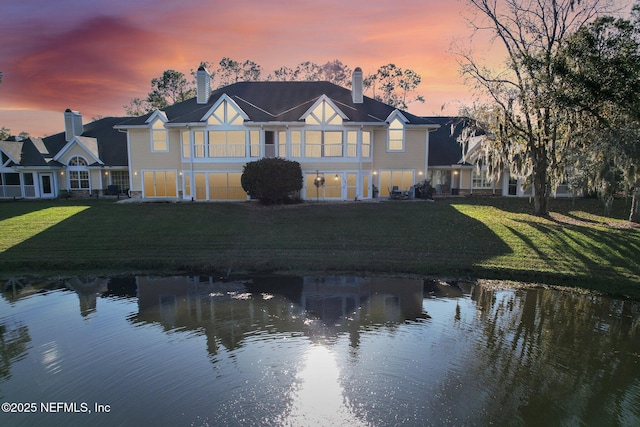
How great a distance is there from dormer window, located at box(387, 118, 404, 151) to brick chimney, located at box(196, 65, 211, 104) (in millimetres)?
12972

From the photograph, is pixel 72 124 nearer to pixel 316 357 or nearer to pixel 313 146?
pixel 313 146

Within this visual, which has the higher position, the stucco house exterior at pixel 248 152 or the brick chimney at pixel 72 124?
the brick chimney at pixel 72 124

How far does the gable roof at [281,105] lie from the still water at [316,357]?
1508 centimetres

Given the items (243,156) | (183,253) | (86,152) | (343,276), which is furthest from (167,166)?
(343,276)

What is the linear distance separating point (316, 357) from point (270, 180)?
14.3 meters

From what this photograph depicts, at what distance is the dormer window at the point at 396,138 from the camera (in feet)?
78.6

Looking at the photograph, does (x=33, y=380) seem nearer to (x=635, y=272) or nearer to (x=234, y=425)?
(x=234, y=425)

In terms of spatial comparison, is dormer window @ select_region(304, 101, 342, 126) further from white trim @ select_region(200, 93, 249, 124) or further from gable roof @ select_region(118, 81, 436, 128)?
white trim @ select_region(200, 93, 249, 124)


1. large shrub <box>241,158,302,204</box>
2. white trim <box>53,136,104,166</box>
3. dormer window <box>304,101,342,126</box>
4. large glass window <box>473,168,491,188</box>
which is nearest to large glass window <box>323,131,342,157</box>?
dormer window <box>304,101,342,126</box>

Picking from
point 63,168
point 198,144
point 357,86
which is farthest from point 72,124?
point 357,86

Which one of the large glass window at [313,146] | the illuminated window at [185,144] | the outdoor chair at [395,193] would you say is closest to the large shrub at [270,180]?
the large glass window at [313,146]

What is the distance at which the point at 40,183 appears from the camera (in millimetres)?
27344

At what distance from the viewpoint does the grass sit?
1166cm

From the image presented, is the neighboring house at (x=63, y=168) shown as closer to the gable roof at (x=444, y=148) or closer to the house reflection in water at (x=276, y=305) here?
the house reflection in water at (x=276, y=305)
